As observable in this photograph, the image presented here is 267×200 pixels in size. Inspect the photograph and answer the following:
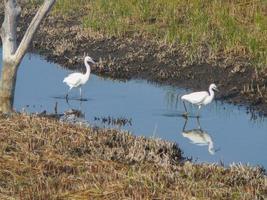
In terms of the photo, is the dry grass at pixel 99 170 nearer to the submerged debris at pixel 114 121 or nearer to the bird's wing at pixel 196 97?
the submerged debris at pixel 114 121

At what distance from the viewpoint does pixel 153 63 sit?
1966 centimetres

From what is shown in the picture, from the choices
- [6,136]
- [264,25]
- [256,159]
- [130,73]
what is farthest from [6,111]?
[264,25]

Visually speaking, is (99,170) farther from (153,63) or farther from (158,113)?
(153,63)

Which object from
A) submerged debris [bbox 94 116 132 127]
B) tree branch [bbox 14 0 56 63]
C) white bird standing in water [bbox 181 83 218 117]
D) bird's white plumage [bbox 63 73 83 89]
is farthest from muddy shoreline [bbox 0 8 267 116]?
tree branch [bbox 14 0 56 63]

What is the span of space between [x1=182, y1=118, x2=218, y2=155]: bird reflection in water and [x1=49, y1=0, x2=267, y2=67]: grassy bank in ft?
13.3

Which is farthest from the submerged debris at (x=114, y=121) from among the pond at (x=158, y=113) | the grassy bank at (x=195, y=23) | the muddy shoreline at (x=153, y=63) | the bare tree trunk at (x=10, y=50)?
the grassy bank at (x=195, y=23)

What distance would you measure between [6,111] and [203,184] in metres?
4.99

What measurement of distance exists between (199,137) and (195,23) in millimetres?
7548

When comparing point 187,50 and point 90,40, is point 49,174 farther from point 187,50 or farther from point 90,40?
point 90,40

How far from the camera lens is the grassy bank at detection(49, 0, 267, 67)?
63.5 feet

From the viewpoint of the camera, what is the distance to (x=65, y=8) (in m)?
25.8

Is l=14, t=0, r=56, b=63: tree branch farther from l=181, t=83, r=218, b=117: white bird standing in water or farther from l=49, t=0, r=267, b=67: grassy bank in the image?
l=49, t=0, r=267, b=67: grassy bank

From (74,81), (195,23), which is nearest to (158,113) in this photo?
(74,81)

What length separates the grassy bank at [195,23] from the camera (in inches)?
762
